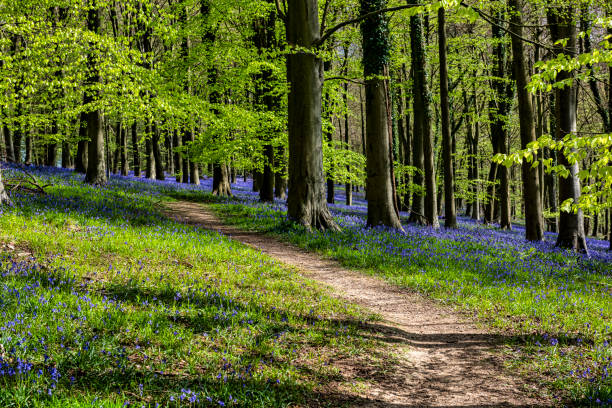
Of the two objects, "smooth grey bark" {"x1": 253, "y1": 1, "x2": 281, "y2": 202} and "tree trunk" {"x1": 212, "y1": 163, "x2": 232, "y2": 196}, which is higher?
"smooth grey bark" {"x1": 253, "y1": 1, "x2": 281, "y2": 202}

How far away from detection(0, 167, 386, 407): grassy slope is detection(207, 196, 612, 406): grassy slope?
2180 mm

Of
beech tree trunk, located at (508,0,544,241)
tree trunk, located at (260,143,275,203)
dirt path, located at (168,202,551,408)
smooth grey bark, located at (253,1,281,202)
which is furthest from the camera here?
tree trunk, located at (260,143,275,203)

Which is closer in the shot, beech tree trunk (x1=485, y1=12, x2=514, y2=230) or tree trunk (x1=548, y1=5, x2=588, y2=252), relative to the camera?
tree trunk (x1=548, y1=5, x2=588, y2=252)

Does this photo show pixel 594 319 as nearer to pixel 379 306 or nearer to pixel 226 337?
pixel 379 306

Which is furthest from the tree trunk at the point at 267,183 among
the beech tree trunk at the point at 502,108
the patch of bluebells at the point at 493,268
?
the beech tree trunk at the point at 502,108

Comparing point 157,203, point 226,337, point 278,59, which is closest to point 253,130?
point 278,59

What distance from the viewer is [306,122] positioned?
12328mm

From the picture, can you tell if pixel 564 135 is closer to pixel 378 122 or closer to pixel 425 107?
pixel 425 107

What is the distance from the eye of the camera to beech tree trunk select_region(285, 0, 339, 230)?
12227 millimetres

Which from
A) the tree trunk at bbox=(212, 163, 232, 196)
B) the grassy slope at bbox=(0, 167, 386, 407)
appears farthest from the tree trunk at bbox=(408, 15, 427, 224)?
the tree trunk at bbox=(212, 163, 232, 196)

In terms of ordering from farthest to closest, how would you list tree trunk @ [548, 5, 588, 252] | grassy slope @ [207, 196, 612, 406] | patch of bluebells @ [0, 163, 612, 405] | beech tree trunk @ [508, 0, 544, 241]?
beech tree trunk @ [508, 0, 544, 241], tree trunk @ [548, 5, 588, 252], patch of bluebells @ [0, 163, 612, 405], grassy slope @ [207, 196, 612, 406]

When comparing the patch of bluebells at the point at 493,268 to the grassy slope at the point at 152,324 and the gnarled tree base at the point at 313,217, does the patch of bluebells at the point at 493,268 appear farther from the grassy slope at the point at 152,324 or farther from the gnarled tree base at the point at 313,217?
the gnarled tree base at the point at 313,217

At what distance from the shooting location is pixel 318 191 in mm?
12547

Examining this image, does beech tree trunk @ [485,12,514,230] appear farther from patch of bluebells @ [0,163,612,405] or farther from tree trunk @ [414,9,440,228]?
patch of bluebells @ [0,163,612,405]
